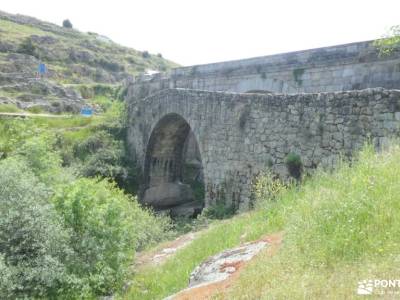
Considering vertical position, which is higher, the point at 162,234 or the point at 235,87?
the point at 235,87

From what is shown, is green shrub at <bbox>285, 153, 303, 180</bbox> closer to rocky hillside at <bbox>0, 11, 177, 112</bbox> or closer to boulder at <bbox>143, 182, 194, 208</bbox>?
boulder at <bbox>143, 182, 194, 208</bbox>

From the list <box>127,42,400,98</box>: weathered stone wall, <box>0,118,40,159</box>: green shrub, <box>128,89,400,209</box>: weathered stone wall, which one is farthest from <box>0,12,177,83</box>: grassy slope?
<box>128,89,400,209</box>: weathered stone wall

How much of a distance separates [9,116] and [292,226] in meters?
19.1

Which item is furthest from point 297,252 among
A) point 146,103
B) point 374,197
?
point 146,103

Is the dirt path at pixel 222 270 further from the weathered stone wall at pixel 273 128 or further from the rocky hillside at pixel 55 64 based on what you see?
the rocky hillside at pixel 55 64

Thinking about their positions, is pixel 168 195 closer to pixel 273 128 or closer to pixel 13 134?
pixel 13 134

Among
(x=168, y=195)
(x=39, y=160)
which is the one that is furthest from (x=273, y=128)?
(x=168, y=195)

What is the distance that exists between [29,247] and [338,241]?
4.99 meters

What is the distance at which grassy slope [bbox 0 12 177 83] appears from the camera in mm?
38625

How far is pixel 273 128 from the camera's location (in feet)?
28.0

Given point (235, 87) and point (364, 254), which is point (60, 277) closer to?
point (364, 254)

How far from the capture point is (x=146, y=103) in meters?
17.2

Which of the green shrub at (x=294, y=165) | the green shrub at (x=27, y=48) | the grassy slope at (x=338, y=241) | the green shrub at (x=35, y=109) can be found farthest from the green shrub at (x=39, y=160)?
the green shrub at (x=27, y=48)

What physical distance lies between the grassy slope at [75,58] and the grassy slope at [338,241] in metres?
32.0
